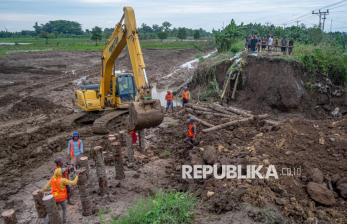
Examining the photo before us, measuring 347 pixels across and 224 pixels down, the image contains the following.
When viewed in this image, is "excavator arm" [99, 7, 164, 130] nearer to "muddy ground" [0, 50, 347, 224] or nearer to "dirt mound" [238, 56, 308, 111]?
"muddy ground" [0, 50, 347, 224]

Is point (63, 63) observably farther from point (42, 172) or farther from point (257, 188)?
point (257, 188)

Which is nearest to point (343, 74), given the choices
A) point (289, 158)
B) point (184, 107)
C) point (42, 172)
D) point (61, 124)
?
point (184, 107)

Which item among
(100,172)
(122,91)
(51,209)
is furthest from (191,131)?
(51,209)

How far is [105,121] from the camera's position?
1423cm

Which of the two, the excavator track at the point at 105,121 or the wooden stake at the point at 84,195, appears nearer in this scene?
the wooden stake at the point at 84,195

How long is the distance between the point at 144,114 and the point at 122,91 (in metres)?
5.31

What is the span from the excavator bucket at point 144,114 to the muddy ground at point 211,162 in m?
1.55

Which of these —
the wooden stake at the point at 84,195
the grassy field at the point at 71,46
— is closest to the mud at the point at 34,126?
the wooden stake at the point at 84,195

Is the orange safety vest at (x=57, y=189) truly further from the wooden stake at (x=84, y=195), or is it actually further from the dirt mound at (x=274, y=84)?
the dirt mound at (x=274, y=84)

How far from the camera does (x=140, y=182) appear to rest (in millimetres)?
10047

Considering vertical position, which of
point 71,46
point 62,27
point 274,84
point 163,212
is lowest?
point 163,212

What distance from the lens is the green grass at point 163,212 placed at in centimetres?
719

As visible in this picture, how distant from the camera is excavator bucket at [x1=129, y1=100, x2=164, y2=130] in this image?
32.8 feet

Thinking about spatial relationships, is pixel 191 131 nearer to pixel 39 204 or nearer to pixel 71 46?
pixel 39 204
